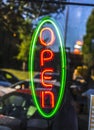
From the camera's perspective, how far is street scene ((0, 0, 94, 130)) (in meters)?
5.51

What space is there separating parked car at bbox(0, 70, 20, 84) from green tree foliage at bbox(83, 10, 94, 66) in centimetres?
146

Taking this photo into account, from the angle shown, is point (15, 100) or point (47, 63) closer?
point (47, 63)

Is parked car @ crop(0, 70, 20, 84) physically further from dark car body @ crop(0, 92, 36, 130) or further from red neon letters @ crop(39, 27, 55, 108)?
red neon letters @ crop(39, 27, 55, 108)

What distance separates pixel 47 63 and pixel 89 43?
382 cm

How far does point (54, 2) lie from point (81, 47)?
2.19 m

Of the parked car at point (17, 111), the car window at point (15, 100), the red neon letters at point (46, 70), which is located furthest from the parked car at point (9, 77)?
the red neon letters at point (46, 70)

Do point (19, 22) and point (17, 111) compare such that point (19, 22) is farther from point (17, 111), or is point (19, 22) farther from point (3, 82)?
point (3, 82)

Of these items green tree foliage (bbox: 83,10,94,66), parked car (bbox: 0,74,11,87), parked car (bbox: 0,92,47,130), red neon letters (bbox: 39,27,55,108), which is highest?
green tree foliage (bbox: 83,10,94,66)

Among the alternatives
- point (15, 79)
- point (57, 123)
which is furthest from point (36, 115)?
point (15, 79)

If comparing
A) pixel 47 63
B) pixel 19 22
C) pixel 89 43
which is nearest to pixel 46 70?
pixel 47 63

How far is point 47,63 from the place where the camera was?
553 centimetres

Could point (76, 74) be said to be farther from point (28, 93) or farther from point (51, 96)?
point (51, 96)

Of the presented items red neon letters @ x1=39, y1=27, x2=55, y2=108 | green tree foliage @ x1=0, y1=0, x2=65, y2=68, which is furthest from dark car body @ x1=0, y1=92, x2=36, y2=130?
green tree foliage @ x1=0, y1=0, x2=65, y2=68

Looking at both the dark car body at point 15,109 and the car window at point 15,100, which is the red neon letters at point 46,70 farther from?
the car window at point 15,100
